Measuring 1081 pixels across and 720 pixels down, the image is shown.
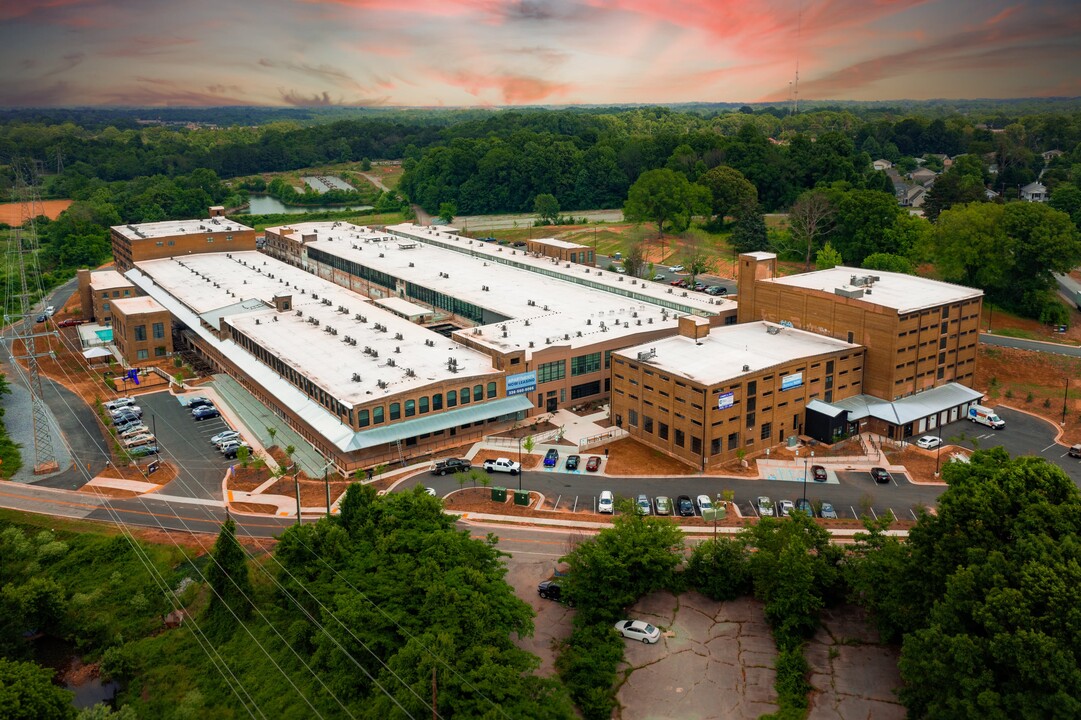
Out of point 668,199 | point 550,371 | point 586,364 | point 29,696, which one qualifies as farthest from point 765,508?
point 668,199

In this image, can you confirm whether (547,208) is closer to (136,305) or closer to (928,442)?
(136,305)

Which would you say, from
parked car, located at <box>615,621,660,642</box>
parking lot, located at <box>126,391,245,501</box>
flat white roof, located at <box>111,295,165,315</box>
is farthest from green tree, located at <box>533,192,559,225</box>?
parked car, located at <box>615,621,660,642</box>

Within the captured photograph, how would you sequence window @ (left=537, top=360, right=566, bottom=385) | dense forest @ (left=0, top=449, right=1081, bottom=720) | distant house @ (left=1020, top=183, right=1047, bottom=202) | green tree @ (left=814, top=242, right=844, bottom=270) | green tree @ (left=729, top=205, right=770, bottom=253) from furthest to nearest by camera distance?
distant house @ (left=1020, top=183, right=1047, bottom=202)
green tree @ (left=729, top=205, right=770, bottom=253)
green tree @ (left=814, top=242, right=844, bottom=270)
window @ (left=537, top=360, right=566, bottom=385)
dense forest @ (left=0, top=449, right=1081, bottom=720)

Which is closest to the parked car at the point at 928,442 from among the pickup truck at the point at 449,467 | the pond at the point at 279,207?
the pickup truck at the point at 449,467

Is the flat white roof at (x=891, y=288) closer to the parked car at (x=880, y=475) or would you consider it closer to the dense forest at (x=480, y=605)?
the parked car at (x=880, y=475)

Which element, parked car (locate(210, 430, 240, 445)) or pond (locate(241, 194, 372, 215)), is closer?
parked car (locate(210, 430, 240, 445))

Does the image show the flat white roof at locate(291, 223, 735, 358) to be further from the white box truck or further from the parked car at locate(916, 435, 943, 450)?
the white box truck
